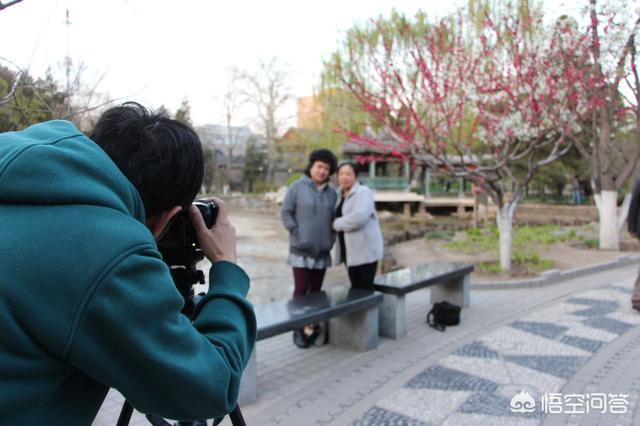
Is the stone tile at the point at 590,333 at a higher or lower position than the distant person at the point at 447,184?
lower

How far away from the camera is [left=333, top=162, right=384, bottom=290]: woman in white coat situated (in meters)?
4.48

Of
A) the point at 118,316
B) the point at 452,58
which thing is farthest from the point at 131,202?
the point at 452,58

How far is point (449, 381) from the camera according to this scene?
143 inches

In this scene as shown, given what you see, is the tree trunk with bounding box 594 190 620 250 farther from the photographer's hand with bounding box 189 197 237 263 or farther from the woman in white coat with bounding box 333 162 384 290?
the photographer's hand with bounding box 189 197 237 263

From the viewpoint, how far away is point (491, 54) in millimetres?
9008

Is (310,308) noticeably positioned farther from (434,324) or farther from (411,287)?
(434,324)

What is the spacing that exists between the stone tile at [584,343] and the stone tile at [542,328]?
116 millimetres

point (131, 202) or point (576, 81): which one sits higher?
point (576, 81)

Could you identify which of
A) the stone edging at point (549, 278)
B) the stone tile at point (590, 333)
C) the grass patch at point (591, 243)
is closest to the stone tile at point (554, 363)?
the stone tile at point (590, 333)

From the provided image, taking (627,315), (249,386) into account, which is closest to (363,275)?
(249,386)

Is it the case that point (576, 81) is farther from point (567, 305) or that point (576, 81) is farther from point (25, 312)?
point (25, 312)

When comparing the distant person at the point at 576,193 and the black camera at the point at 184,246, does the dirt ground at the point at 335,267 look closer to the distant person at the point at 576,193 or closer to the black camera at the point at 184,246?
the black camera at the point at 184,246

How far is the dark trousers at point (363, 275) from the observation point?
4684mm

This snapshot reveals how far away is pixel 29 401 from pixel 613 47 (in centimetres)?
1087
